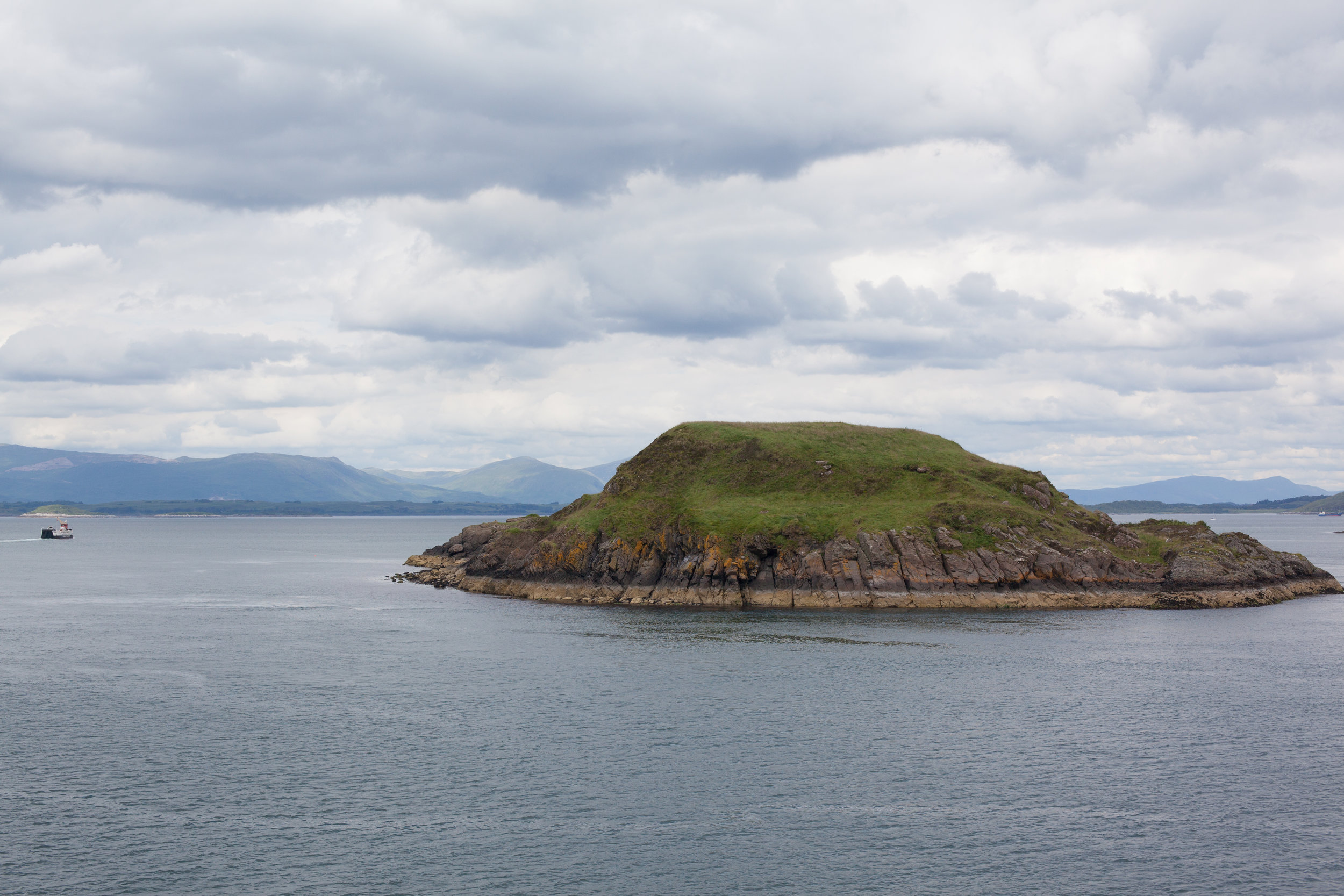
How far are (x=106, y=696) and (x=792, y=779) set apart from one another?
182 feet

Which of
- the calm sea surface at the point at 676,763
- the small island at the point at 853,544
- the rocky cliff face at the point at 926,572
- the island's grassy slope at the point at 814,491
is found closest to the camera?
the calm sea surface at the point at 676,763

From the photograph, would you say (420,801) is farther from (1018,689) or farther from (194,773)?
(1018,689)

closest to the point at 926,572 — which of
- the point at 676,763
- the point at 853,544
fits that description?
the point at 853,544

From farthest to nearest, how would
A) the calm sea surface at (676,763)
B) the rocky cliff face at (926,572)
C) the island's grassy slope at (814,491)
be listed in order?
the island's grassy slope at (814,491)
the rocky cliff face at (926,572)
the calm sea surface at (676,763)

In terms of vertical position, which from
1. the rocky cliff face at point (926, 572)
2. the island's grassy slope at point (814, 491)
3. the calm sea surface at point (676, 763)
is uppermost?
the island's grassy slope at point (814, 491)

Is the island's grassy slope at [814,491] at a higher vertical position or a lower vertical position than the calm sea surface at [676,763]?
higher

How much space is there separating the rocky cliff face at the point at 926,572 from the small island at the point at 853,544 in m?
0.24

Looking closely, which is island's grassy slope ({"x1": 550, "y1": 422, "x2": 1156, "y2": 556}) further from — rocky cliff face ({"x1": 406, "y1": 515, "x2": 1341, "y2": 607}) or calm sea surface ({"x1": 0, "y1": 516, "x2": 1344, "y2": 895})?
calm sea surface ({"x1": 0, "y1": 516, "x2": 1344, "y2": 895})

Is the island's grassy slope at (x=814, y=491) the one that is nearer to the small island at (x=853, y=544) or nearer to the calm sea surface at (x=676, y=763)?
the small island at (x=853, y=544)

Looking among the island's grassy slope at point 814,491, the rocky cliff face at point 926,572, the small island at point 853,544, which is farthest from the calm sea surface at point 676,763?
the island's grassy slope at point 814,491

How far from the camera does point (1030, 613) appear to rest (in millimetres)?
126562

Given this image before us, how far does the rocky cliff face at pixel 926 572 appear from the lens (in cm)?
13350

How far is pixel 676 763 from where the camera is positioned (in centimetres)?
6053

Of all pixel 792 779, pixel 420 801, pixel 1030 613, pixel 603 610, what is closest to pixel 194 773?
pixel 420 801
